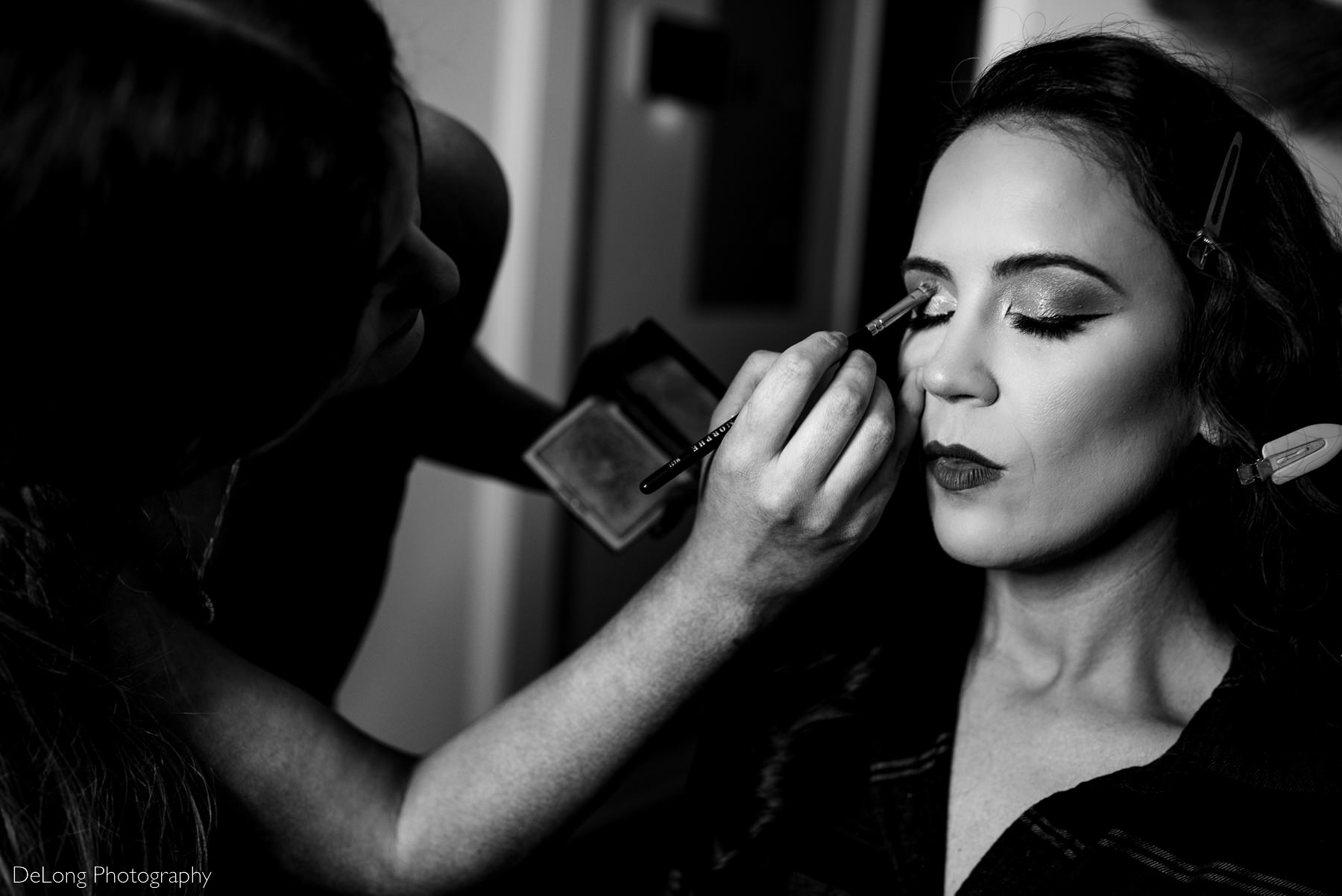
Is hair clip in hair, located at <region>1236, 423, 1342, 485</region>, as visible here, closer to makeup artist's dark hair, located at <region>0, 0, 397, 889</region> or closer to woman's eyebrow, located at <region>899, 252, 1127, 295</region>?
woman's eyebrow, located at <region>899, 252, 1127, 295</region>

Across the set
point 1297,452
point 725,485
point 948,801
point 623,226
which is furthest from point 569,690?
point 623,226

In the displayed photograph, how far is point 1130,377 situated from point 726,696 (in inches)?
19.4

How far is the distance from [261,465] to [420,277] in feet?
1.28

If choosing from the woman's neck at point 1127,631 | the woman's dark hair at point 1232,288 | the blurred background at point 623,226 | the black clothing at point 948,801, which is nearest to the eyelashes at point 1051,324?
the woman's dark hair at point 1232,288

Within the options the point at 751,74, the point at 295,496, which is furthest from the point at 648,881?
the point at 751,74

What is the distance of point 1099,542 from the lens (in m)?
0.95

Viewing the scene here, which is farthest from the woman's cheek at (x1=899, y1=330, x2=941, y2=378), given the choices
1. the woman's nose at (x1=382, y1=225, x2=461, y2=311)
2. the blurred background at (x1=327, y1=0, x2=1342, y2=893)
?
the blurred background at (x1=327, y1=0, x2=1342, y2=893)

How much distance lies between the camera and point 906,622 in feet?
3.62

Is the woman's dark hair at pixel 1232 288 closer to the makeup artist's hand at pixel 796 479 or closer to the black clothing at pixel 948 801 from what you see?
the black clothing at pixel 948 801

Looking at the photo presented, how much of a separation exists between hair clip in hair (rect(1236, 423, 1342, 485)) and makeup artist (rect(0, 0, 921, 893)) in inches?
12.5

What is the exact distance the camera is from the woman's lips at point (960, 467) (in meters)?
0.89

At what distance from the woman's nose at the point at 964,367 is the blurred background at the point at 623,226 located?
3.50 ft

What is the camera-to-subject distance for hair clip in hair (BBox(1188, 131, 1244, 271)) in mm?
878

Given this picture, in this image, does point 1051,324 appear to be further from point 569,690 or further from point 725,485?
point 569,690
